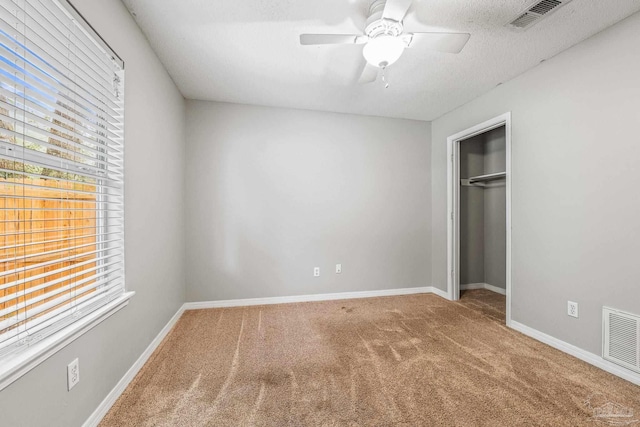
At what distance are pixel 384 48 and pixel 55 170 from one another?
1.92 m

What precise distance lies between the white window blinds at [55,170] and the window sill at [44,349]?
37 millimetres

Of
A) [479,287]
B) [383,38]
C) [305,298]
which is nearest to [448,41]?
[383,38]

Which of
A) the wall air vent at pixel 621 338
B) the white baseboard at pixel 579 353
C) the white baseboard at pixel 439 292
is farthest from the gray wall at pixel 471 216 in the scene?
the wall air vent at pixel 621 338

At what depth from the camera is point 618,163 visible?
201 cm

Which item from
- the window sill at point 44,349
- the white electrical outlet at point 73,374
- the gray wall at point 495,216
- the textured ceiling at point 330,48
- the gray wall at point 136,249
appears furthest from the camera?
the gray wall at point 495,216

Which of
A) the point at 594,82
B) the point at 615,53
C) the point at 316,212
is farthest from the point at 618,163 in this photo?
the point at 316,212

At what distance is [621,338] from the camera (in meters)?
1.95

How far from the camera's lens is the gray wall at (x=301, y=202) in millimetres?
3396

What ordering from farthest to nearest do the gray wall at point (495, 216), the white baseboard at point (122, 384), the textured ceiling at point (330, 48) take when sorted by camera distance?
1. the gray wall at point (495, 216)
2. the textured ceiling at point (330, 48)
3. the white baseboard at point (122, 384)

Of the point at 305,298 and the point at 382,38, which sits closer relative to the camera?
the point at 382,38

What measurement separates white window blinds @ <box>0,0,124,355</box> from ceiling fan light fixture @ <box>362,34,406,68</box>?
5.32ft

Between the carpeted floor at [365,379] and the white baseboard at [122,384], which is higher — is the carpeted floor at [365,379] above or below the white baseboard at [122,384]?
below

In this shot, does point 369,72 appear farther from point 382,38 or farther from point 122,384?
point 122,384

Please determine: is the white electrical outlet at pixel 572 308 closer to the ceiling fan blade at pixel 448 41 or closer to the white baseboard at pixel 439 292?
the white baseboard at pixel 439 292
